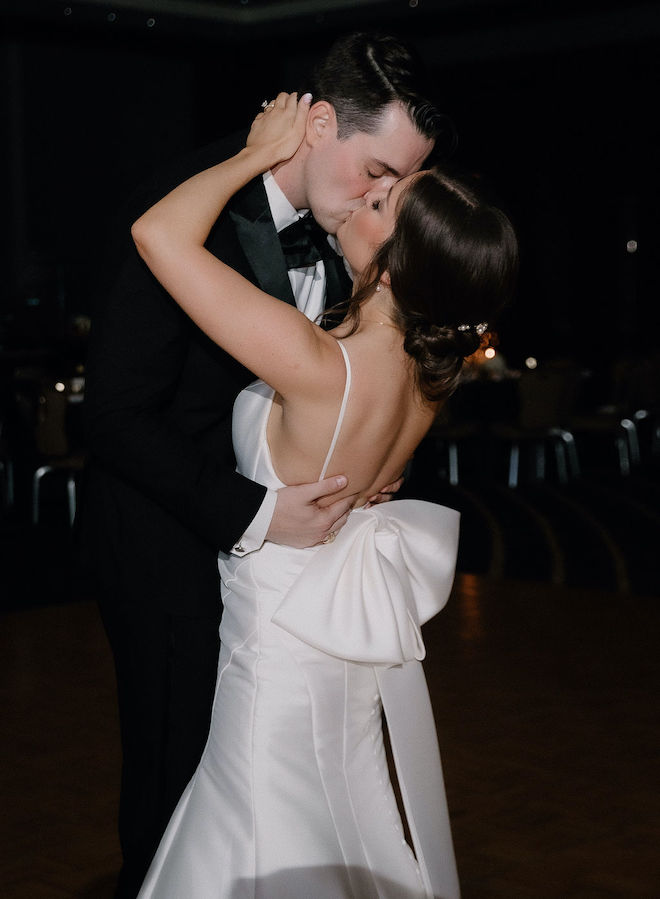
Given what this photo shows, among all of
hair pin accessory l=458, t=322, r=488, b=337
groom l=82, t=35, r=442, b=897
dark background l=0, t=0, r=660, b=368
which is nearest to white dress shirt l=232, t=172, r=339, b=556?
groom l=82, t=35, r=442, b=897

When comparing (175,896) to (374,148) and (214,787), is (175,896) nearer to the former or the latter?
(214,787)

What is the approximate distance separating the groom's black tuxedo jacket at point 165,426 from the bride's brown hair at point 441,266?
10.9 inches

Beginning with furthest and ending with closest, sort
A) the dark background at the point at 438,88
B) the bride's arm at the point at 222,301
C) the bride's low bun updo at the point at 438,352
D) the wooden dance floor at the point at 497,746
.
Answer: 1. the dark background at the point at 438,88
2. the wooden dance floor at the point at 497,746
3. the bride's low bun updo at the point at 438,352
4. the bride's arm at the point at 222,301

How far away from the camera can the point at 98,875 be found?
2.99m

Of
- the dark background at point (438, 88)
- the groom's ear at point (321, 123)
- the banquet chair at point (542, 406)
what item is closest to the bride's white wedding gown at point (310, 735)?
the groom's ear at point (321, 123)

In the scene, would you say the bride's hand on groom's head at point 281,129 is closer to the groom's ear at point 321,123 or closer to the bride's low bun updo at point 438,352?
the groom's ear at point 321,123

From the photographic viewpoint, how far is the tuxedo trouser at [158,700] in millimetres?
2146

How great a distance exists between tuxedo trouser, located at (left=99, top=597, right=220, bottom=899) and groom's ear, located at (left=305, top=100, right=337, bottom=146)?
876 mm

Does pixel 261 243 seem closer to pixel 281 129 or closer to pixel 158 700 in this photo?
pixel 281 129

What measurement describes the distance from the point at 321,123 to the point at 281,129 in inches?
7.2

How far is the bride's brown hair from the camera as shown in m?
1.88

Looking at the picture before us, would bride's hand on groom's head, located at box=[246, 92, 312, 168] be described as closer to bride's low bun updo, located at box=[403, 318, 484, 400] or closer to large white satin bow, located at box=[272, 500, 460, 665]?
bride's low bun updo, located at box=[403, 318, 484, 400]

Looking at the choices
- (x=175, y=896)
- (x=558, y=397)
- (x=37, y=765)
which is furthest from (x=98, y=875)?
(x=558, y=397)

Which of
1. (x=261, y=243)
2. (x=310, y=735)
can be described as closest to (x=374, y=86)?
(x=261, y=243)
